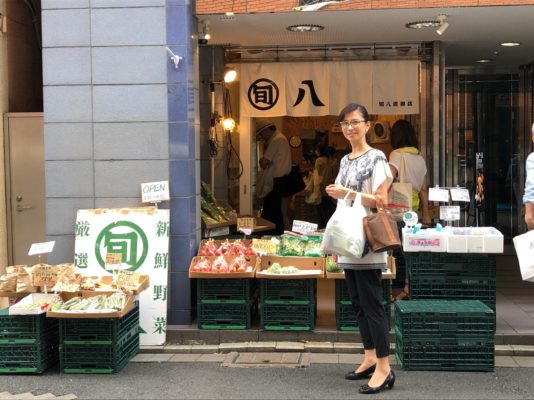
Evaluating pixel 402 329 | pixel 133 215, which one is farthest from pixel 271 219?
pixel 402 329

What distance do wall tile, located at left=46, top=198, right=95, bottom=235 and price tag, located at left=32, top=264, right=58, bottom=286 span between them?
783 mm

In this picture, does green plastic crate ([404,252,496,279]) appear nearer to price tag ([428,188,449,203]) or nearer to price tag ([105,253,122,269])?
price tag ([428,188,449,203])

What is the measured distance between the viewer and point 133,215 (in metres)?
6.53

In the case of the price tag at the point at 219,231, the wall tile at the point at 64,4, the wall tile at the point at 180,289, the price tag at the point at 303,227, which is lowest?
the wall tile at the point at 180,289

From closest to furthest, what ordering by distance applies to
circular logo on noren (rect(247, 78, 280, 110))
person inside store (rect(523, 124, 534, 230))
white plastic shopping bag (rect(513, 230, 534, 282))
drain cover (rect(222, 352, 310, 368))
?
1. white plastic shopping bag (rect(513, 230, 534, 282))
2. person inside store (rect(523, 124, 534, 230))
3. drain cover (rect(222, 352, 310, 368))
4. circular logo on noren (rect(247, 78, 280, 110))

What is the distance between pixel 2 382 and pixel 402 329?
135 inches

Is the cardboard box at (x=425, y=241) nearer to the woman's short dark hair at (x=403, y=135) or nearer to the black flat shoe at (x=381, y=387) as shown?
the black flat shoe at (x=381, y=387)

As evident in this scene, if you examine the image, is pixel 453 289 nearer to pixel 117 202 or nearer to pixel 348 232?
pixel 348 232

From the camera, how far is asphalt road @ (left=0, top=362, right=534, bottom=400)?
5062mm

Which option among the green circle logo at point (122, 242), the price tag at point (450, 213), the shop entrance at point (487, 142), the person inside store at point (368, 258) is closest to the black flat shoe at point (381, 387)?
the person inside store at point (368, 258)

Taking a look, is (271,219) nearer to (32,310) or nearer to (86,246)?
(86,246)

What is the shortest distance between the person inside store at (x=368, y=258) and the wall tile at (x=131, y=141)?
2206 mm

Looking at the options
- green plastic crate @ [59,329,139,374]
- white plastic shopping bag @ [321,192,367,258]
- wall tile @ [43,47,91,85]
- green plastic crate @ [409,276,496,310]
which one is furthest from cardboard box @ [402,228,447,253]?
wall tile @ [43,47,91,85]

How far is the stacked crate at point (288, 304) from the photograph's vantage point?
6328 millimetres
